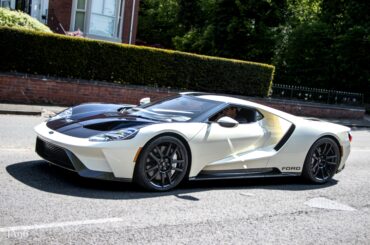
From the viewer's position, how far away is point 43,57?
1598 centimetres

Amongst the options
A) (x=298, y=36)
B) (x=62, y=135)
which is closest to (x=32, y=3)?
(x=298, y=36)

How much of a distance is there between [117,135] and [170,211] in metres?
1.12

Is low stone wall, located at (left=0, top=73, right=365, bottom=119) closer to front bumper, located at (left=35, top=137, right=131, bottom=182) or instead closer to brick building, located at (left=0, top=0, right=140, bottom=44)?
brick building, located at (left=0, top=0, right=140, bottom=44)

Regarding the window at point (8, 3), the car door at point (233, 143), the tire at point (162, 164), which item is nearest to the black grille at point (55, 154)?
the tire at point (162, 164)

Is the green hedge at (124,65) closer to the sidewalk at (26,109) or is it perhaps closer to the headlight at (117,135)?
the sidewalk at (26,109)

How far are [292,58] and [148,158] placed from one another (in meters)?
24.8

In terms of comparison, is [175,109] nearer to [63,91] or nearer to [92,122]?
[92,122]

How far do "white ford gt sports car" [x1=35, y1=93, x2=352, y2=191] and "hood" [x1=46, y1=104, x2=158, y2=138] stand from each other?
0.01 metres

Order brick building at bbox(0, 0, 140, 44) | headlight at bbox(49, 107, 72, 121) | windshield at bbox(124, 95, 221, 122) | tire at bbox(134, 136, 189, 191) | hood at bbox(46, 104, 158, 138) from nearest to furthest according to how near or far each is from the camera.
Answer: tire at bbox(134, 136, 189, 191), hood at bbox(46, 104, 158, 138), windshield at bbox(124, 95, 221, 122), headlight at bbox(49, 107, 72, 121), brick building at bbox(0, 0, 140, 44)

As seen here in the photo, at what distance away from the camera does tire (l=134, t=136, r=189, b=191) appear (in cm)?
639

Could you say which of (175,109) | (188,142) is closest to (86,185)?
(188,142)

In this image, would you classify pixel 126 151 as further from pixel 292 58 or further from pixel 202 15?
pixel 202 15

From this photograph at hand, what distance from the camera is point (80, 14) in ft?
81.3

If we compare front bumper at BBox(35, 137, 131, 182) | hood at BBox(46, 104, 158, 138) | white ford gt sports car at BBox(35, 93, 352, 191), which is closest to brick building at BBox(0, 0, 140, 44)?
hood at BBox(46, 104, 158, 138)
